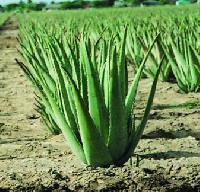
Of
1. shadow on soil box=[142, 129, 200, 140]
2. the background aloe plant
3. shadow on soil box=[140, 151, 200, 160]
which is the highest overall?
the background aloe plant

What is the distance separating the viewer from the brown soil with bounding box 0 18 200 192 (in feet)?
7.23

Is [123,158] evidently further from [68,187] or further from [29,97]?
[29,97]

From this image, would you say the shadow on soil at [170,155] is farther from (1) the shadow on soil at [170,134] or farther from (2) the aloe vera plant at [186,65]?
(2) the aloe vera plant at [186,65]

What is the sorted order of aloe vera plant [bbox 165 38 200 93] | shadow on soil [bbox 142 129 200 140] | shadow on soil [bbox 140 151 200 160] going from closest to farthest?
shadow on soil [bbox 140 151 200 160]
shadow on soil [bbox 142 129 200 140]
aloe vera plant [bbox 165 38 200 93]

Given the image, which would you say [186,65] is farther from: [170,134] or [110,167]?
[110,167]

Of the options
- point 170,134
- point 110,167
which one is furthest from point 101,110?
point 170,134

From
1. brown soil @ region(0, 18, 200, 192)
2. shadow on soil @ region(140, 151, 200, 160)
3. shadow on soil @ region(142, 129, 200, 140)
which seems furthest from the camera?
shadow on soil @ region(142, 129, 200, 140)

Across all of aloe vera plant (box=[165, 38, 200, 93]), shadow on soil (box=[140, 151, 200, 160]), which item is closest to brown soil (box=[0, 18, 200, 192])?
shadow on soil (box=[140, 151, 200, 160])

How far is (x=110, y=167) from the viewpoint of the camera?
2.32m

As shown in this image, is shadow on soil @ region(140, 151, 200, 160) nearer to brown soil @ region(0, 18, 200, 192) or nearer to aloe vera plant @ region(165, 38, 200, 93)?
brown soil @ region(0, 18, 200, 192)

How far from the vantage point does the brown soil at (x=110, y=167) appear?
2.21 m

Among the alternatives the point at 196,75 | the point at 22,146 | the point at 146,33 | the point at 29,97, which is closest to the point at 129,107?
the point at 22,146

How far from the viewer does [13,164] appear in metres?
2.50

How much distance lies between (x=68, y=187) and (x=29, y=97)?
2.59 m
